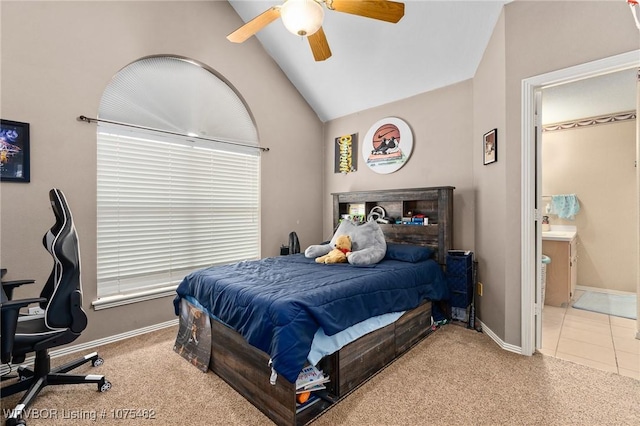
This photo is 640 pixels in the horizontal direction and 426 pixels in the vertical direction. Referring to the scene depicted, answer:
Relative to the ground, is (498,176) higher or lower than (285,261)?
higher

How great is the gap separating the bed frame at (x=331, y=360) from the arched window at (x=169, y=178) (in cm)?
132

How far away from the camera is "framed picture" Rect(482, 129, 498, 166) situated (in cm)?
269

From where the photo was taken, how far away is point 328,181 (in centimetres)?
472

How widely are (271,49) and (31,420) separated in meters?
4.14

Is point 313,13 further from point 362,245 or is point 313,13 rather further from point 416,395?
point 416,395

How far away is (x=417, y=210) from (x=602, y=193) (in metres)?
2.85

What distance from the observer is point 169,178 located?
3.19 metres

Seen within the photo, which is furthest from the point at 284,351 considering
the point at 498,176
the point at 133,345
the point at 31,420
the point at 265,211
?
the point at 265,211

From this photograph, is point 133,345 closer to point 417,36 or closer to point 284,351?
point 284,351

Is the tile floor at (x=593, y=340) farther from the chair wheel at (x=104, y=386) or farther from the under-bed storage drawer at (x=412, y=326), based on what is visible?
the chair wheel at (x=104, y=386)

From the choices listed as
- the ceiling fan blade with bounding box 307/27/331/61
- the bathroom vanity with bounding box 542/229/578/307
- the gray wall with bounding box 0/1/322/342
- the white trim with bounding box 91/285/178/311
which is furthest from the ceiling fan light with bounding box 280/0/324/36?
the bathroom vanity with bounding box 542/229/578/307

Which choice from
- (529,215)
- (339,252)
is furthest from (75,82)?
(529,215)

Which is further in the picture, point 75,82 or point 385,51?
point 385,51

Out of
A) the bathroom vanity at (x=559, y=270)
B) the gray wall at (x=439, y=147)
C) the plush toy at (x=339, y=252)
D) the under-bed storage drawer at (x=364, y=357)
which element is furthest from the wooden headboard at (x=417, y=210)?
the bathroom vanity at (x=559, y=270)
